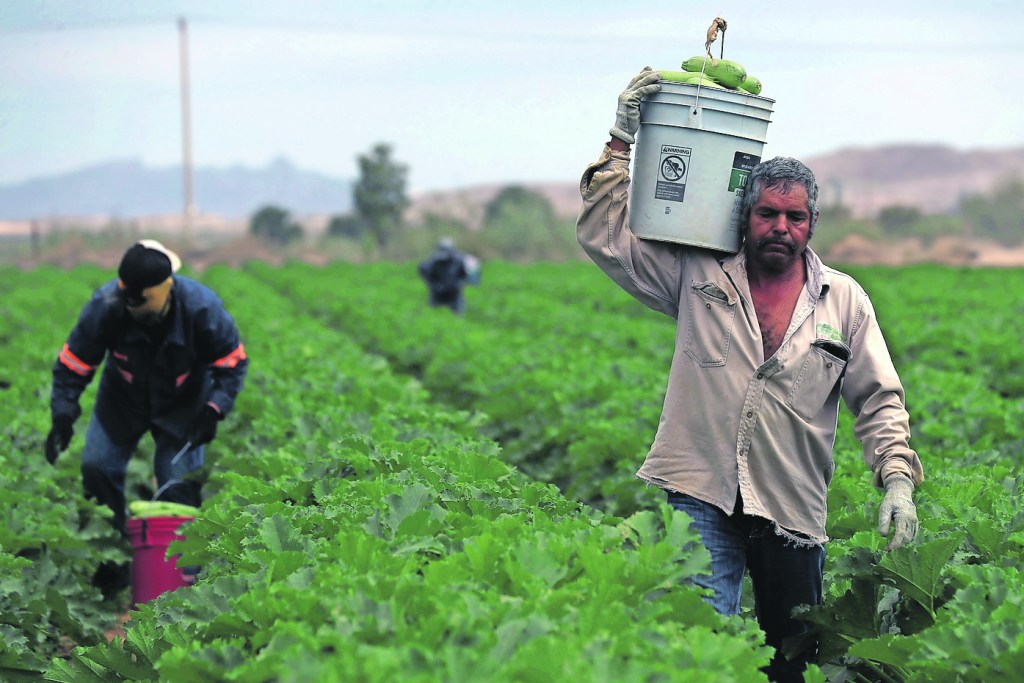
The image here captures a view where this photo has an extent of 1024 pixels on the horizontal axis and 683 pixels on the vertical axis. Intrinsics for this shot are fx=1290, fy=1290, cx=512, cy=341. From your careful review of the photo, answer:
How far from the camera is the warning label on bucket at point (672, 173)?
4594mm

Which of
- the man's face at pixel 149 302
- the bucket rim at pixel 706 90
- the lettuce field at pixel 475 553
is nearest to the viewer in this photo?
the lettuce field at pixel 475 553

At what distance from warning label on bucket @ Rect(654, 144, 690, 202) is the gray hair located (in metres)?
0.23

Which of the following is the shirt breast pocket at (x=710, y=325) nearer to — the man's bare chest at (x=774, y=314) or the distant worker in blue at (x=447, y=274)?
the man's bare chest at (x=774, y=314)

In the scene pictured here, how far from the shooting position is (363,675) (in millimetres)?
2867

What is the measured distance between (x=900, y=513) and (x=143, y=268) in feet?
13.3

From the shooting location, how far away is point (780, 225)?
14.4 feet

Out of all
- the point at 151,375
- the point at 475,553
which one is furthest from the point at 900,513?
the point at 151,375

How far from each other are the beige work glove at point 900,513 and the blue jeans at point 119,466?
441 centimetres

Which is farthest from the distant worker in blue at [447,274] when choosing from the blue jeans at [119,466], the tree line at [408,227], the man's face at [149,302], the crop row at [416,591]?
the tree line at [408,227]

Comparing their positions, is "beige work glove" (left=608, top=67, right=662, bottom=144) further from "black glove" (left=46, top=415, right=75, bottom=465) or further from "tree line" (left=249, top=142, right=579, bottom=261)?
"tree line" (left=249, top=142, right=579, bottom=261)

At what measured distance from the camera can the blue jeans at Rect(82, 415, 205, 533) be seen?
7.34 metres

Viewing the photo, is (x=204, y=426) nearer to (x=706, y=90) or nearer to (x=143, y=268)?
(x=143, y=268)

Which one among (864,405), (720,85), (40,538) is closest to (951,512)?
(864,405)

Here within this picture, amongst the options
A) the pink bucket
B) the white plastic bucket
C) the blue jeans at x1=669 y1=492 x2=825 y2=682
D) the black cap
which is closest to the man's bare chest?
the white plastic bucket
